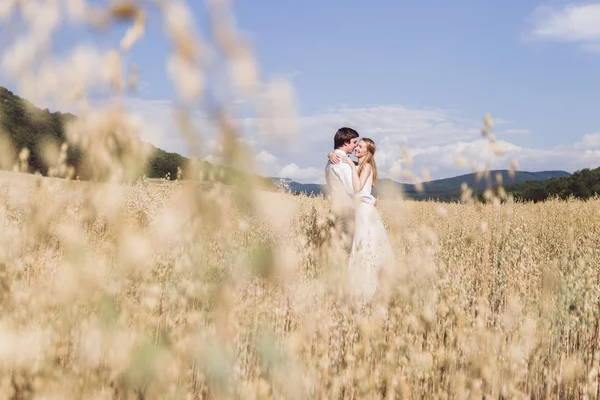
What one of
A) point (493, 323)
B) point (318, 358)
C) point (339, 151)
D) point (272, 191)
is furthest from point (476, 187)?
point (339, 151)

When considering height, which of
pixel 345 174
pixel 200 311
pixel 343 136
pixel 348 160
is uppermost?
pixel 343 136

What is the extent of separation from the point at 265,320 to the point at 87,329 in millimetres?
1174

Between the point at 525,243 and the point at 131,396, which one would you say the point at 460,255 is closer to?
the point at 525,243

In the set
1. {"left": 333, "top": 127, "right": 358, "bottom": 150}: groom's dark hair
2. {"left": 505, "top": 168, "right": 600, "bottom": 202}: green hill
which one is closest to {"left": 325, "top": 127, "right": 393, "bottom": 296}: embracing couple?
{"left": 333, "top": 127, "right": 358, "bottom": 150}: groom's dark hair

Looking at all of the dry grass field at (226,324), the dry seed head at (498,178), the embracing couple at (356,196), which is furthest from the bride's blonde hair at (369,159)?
the dry seed head at (498,178)

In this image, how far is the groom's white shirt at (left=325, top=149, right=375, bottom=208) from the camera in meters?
5.56

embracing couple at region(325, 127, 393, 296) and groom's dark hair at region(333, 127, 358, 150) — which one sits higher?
groom's dark hair at region(333, 127, 358, 150)

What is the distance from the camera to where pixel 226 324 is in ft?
5.83

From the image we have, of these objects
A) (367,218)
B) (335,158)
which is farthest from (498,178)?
(335,158)

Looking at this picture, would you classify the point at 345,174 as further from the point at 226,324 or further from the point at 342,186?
the point at 226,324

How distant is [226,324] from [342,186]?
3986 millimetres

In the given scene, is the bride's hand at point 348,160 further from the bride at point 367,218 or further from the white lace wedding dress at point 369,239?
the white lace wedding dress at point 369,239

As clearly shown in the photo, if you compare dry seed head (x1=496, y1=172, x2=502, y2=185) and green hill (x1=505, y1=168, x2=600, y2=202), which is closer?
dry seed head (x1=496, y1=172, x2=502, y2=185)

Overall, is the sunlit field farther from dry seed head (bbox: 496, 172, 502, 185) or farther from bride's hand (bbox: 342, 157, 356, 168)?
bride's hand (bbox: 342, 157, 356, 168)
